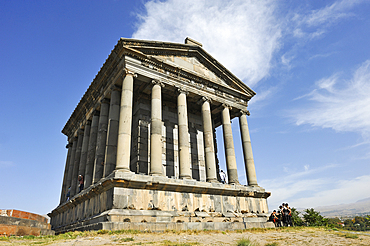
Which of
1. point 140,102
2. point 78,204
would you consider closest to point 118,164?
point 78,204

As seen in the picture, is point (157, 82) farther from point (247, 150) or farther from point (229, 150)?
point (247, 150)

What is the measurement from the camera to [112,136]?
17422mm

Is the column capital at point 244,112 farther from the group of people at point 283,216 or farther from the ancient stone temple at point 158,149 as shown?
the group of people at point 283,216

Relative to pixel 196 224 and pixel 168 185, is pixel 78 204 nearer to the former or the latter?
pixel 168 185

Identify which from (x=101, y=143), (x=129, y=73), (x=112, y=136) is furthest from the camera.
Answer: (x=101, y=143)

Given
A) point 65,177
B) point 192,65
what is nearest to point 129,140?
point 192,65

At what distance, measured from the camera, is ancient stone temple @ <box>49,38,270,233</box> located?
14117mm

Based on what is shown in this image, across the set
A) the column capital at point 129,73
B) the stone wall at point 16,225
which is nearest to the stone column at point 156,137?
the column capital at point 129,73

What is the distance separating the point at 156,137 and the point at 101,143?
535cm

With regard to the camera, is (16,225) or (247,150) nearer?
(16,225)

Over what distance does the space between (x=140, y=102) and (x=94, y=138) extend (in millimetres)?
5239

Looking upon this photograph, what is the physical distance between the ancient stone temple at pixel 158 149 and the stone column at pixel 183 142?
0.07 m

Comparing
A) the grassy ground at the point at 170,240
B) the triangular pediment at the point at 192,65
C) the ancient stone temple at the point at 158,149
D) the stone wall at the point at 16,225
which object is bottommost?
the grassy ground at the point at 170,240

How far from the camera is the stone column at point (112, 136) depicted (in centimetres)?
1670
